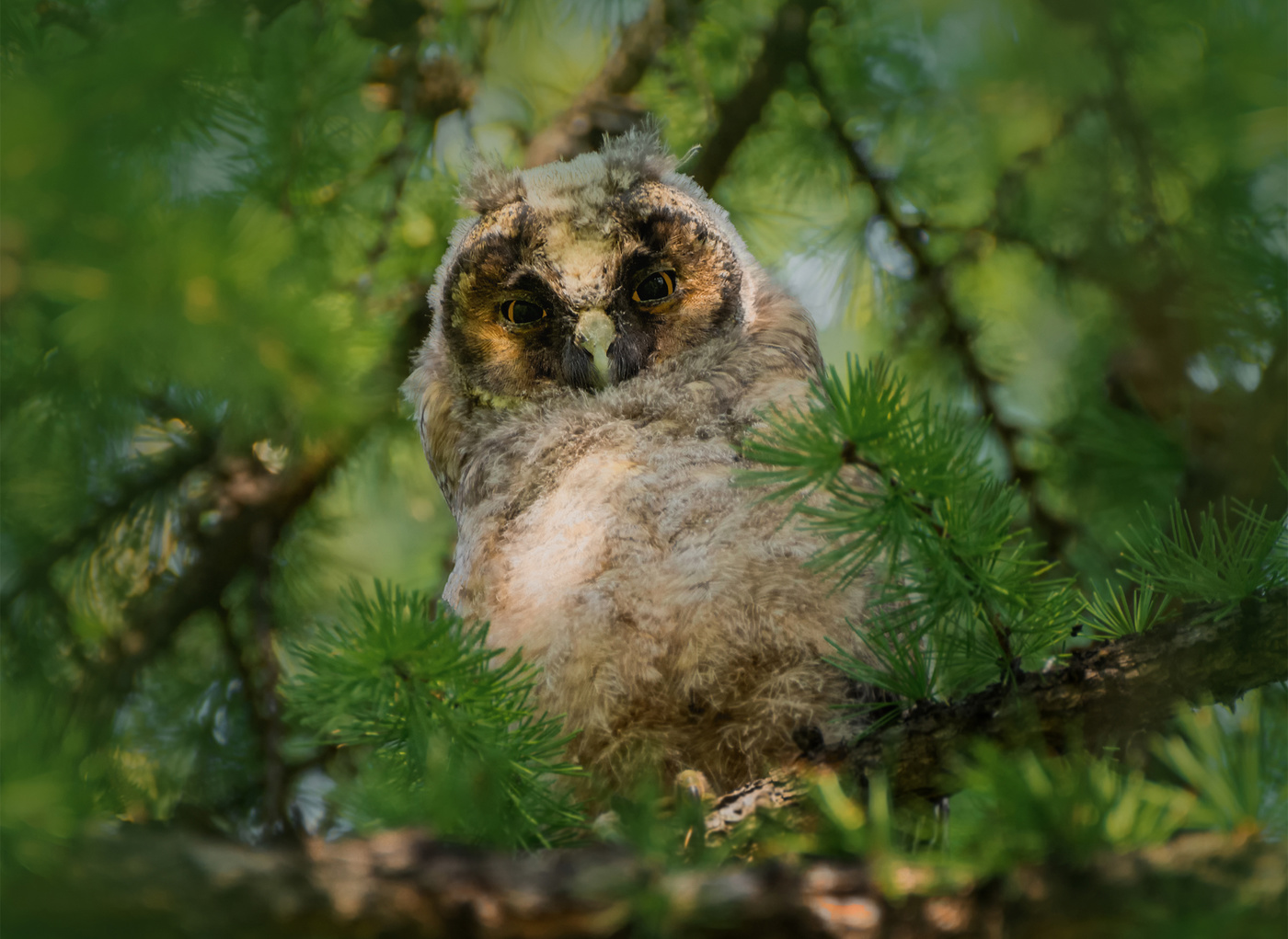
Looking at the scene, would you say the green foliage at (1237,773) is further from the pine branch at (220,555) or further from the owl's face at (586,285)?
the pine branch at (220,555)

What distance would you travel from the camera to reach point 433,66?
10.3 ft

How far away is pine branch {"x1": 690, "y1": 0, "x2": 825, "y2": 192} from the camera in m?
2.92

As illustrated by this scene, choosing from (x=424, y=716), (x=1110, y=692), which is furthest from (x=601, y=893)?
(x=1110, y=692)

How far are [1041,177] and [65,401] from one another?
2.21m

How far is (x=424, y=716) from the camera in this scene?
138 centimetres

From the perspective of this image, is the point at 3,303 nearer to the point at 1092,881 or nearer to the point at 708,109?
the point at 1092,881

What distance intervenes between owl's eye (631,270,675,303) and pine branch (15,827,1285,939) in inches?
62.0

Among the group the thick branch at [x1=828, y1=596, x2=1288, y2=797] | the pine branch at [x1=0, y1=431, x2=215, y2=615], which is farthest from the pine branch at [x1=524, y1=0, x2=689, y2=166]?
the thick branch at [x1=828, y1=596, x2=1288, y2=797]

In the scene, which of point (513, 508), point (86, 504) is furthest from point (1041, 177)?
point (86, 504)

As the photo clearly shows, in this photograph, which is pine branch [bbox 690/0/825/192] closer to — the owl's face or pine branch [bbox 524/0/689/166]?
pine branch [bbox 524/0/689/166]

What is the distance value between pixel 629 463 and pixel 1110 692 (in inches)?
37.0

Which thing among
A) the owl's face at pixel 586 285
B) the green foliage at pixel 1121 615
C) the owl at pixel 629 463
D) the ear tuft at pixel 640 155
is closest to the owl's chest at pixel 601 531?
the owl at pixel 629 463

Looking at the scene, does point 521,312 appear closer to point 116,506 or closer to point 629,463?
point 629,463

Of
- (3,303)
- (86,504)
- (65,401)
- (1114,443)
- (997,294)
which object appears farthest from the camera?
(997,294)
